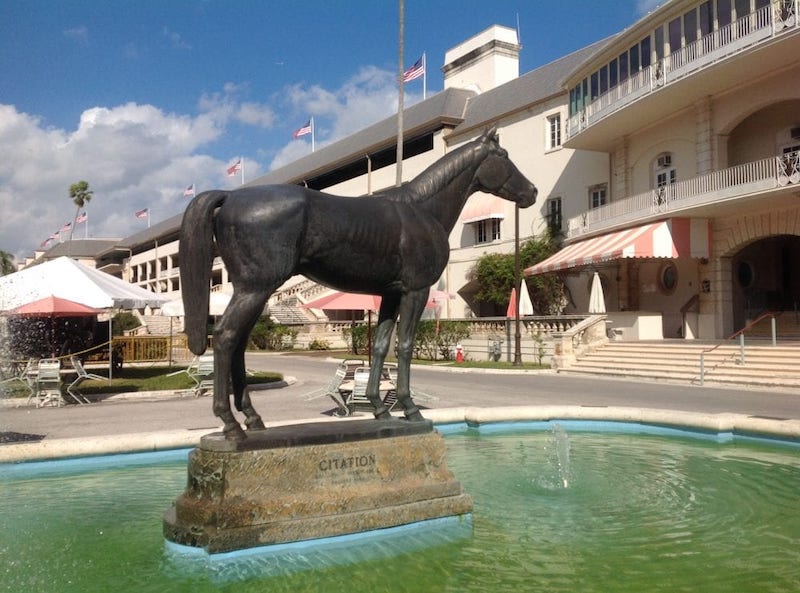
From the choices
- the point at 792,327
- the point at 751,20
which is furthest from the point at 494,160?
the point at 792,327

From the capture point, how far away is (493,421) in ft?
30.8

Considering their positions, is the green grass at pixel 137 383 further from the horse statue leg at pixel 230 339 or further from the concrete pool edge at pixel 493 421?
the horse statue leg at pixel 230 339

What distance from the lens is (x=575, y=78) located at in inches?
1128

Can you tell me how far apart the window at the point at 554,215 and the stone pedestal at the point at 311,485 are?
28333 mm

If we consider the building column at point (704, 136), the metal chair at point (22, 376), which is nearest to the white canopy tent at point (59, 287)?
the metal chair at point (22, 376)

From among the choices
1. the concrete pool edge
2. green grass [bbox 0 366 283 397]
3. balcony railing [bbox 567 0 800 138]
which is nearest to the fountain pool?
the concrete pool edge

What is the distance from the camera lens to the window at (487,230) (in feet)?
119

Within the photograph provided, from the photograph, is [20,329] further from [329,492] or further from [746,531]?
[746,531]

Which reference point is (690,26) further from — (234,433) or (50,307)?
(234,433)

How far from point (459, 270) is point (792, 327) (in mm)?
18256

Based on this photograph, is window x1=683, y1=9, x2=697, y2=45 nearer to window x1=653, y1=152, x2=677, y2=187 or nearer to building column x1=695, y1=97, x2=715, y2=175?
building column x1=695, y1=97, x2=715, y2=175

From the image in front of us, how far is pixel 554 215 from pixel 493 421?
976 inches

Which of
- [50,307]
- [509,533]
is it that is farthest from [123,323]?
[509,533]

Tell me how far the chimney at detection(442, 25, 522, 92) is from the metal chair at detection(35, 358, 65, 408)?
34166 mm
